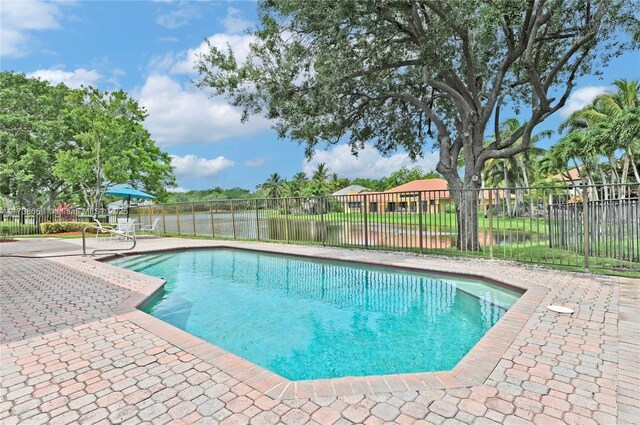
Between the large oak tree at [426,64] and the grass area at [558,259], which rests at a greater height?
the large oak tree at [426,64]

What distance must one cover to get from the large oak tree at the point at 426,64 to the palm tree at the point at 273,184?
167 feet

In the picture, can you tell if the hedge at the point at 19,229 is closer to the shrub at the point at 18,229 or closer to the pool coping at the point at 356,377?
the shrub at the point at 18,229

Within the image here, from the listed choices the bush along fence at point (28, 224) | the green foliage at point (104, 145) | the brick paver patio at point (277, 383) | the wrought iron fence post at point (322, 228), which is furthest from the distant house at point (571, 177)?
the bush along fence at point (28, 224)

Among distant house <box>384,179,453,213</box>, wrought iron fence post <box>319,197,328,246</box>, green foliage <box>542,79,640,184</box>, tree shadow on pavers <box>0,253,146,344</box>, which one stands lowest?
tree shadow on pavers <box>0,253,146,344</box>

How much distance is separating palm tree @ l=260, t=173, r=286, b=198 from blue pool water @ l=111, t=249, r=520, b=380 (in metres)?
55.1

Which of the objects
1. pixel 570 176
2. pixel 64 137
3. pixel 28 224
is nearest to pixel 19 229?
pixel 28 224

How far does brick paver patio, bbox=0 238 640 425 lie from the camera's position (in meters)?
2.18

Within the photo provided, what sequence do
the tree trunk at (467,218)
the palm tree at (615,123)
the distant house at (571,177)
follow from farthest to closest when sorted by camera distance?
the distant house at (571,177) → the palm tree at (615,123) → the tree trunk at (467,218)

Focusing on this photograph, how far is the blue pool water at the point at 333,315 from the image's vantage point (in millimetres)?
3713

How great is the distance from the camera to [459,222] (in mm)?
9602

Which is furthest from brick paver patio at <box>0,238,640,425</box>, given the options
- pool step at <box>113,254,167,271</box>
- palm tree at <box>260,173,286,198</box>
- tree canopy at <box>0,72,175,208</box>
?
palm tree at <box>260,173,286,198</box>

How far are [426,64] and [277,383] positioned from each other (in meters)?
8.82

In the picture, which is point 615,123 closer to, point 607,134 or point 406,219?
point 607,134

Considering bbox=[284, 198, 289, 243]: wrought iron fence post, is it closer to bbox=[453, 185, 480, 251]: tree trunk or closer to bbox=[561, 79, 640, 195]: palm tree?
bbox=[453, 185, 480, 251]: tree trunk
